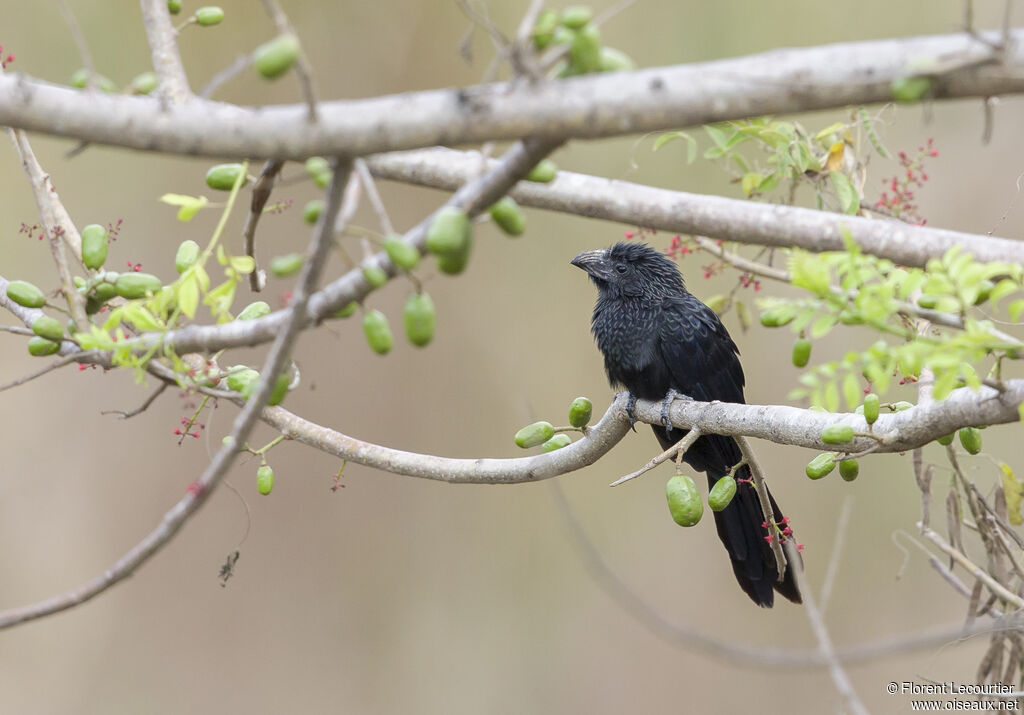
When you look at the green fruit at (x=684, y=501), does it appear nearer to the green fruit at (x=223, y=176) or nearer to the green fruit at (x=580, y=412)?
the green fruit at (x=580, y=412)

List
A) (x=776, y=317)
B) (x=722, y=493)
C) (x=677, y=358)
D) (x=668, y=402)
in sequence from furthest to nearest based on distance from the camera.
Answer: (x=677, y=358) → (x=668, y=402) → (x=722, y=493) → (x=776, y=317)

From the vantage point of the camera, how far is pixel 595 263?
301cm

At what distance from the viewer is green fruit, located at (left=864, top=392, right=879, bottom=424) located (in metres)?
1.49

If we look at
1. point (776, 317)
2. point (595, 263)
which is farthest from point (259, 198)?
point (595, 263)

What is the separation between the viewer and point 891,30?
4.32 m

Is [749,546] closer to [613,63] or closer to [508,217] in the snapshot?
[508,217]

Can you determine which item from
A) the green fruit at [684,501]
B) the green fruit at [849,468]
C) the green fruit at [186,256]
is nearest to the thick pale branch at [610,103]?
the green fruit at [186,256]

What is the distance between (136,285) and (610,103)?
0.86m

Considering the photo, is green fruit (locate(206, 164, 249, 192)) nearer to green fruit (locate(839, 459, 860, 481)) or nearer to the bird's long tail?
green fruit (locate(839, 459, 860, 481))

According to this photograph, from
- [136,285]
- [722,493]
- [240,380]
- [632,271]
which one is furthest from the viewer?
[632,271]

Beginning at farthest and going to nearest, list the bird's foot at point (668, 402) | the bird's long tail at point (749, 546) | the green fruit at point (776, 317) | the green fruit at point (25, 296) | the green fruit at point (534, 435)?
1. the bird's long tail at point (749, 546)
2. the bird's foot at point (668, 402)
3. the green fruit at point (534, 435)
4. the green fruit at point (25, 296)
5. the green fruit at point (776, 317)

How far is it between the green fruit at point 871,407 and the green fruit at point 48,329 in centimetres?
131

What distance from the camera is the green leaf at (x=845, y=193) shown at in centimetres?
203

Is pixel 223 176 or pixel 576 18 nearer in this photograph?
pixel 576 18
